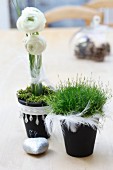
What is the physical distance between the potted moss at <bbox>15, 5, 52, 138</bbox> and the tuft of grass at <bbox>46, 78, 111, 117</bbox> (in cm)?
6

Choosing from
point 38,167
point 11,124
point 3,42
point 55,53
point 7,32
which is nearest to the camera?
point 38,167

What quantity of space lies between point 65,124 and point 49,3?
2.79m

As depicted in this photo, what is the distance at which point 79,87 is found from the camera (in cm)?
96

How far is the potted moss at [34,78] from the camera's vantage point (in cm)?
95

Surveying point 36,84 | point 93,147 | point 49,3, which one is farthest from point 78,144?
point 49,3

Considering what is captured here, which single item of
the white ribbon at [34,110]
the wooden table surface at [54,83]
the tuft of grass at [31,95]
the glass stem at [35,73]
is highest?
the glass stem at [35,73]

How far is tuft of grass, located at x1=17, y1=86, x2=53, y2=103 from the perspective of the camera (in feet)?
3.30

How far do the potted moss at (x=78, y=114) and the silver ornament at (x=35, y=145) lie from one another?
0.15 ft

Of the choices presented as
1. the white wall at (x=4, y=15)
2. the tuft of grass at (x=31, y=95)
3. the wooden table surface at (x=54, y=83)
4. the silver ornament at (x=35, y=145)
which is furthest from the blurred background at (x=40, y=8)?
the silver ornament at (x=35, y=145)

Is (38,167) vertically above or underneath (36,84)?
underneath

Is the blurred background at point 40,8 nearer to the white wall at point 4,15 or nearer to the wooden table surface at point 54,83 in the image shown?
the white wall at point 4,15

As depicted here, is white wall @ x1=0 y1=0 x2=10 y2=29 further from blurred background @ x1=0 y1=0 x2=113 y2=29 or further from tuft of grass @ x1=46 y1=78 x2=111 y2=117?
tuft of grass @ x1=46 y1=78 x2=111 y2=117

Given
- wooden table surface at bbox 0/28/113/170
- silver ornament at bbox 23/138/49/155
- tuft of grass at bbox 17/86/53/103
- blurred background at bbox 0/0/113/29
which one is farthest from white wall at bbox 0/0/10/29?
silver ornament at bbox 23/138/49/155

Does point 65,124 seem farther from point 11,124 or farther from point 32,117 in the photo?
point 11,124
